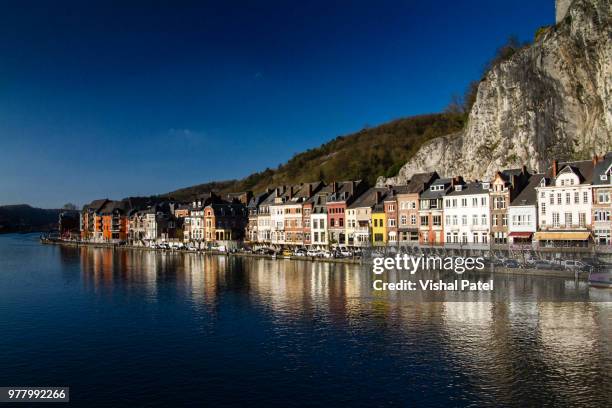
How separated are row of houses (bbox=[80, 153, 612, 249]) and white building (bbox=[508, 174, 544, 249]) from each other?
0.34 ft

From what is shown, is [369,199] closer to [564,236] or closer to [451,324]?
[564,236]

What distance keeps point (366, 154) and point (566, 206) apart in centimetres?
8841

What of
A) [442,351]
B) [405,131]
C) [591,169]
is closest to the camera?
[442,351]

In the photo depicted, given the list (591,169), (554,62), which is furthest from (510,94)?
(591,169)

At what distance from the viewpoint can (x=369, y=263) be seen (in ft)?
211

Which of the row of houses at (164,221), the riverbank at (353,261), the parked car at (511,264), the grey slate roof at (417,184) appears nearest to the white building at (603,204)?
the riverbank at (353,261)

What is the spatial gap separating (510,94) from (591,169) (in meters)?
26.3

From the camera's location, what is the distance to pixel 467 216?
2514 inches

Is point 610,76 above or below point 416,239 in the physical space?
above

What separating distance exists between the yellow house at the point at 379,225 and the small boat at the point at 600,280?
3174cm

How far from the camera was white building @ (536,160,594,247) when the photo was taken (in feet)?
176

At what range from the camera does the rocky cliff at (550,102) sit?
66.6 meters

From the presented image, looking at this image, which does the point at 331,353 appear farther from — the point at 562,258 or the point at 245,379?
the point at 562,258

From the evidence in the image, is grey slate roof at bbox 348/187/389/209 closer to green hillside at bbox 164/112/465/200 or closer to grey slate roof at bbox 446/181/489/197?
grey slate roof at bbox 446/181/489/197
